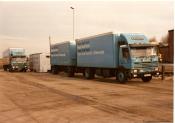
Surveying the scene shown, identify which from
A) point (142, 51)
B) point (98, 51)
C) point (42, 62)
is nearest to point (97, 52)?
point (98, 51)

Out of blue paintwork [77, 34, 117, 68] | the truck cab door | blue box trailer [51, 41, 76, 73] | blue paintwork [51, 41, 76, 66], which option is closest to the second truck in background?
blue box trailer [51, 41, 76, 73]

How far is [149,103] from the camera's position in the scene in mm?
13375

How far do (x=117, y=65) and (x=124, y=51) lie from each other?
Answer: 1.27m

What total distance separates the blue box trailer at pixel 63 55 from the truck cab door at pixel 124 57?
1068cm

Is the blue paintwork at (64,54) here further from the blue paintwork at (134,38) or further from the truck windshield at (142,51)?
the truck windshield at (142,51)

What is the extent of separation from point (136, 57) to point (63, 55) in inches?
580

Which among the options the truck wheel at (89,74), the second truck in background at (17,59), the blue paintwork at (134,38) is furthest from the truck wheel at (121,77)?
the second truck in background at (17,59)

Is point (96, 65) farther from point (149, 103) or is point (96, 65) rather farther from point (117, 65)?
point (149, 103)

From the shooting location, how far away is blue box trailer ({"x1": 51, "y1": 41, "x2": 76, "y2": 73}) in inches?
1380

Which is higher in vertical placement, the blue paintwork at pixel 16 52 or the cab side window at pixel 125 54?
the blue paintwork at pixel 16 52

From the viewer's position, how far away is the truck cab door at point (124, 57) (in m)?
23.7

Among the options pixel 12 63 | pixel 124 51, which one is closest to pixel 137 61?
pixel 124 51

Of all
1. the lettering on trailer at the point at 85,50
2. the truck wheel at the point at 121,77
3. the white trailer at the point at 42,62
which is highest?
the lettering on trailer at the point at 85,50

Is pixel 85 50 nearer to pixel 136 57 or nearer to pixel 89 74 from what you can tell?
pixel 89 74
